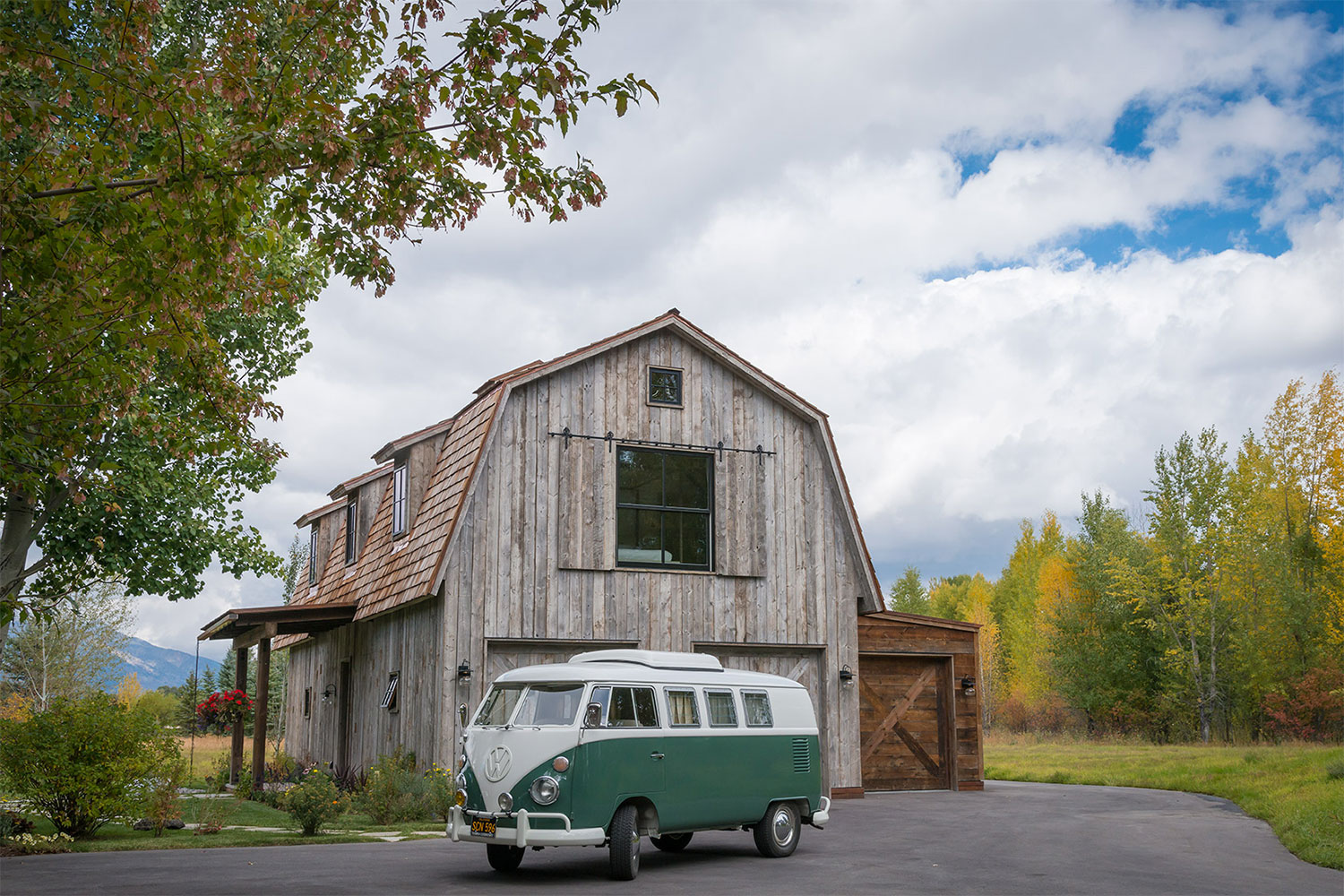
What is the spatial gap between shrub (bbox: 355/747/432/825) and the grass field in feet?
35.7

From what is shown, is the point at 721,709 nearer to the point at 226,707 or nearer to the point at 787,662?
the point at 787,662

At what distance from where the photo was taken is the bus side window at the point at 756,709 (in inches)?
469

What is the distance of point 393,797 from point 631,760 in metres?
6.43

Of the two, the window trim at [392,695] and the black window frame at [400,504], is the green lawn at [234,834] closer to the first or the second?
the window trim at [392,695]

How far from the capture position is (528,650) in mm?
17031

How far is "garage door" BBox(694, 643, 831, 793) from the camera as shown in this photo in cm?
1862

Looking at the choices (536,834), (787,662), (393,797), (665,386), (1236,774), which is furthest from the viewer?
(1236,774)

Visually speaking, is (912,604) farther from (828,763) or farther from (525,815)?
(525,815)

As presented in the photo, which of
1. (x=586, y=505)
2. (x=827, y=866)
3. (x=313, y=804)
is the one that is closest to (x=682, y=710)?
(x=827, y=866)

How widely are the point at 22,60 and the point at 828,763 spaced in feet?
51.6

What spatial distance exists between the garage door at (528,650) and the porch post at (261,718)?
15.2 feet

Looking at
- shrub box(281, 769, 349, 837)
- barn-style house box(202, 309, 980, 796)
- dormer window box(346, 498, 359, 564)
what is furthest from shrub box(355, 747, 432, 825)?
dormer window box(346, 498, 359, 564)

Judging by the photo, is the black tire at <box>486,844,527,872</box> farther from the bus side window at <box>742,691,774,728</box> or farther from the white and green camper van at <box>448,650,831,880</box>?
the bus side window at <box>742,691,774,728</box>

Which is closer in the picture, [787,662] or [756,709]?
[756,709]
